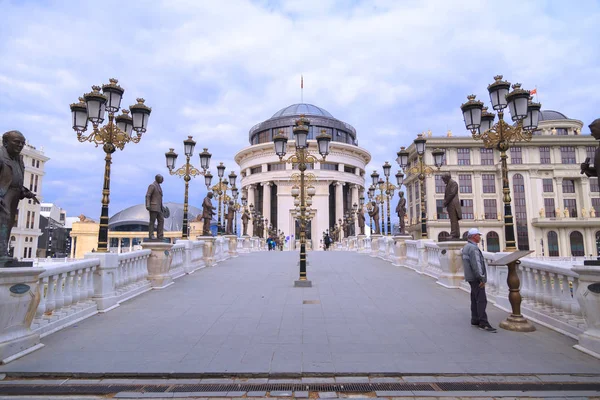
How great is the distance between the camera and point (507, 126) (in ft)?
28.0

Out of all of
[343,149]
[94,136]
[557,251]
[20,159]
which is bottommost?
[557,251]

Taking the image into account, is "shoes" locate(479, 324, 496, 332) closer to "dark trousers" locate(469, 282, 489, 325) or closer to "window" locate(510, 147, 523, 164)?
"dark trousers" locate(469, 282, 489, 325)

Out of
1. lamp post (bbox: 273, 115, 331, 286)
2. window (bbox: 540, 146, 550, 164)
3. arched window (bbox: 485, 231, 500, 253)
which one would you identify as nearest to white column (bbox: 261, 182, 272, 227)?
arched window (bbox: 485, 231, 500, 253)

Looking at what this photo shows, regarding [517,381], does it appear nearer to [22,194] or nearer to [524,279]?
[524,279]

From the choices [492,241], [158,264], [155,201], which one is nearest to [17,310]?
[158,264]

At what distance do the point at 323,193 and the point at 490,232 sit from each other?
92.9 feet

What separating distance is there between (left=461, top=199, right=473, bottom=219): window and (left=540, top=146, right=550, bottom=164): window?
1464cm

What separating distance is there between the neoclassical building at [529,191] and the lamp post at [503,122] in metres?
53.9

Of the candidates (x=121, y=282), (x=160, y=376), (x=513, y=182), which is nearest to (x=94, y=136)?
(x=121, y=282)

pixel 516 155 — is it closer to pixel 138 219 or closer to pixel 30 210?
pixel 30 210

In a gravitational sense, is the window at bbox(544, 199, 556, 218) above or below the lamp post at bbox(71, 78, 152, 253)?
above

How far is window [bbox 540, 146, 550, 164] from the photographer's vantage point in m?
64.2

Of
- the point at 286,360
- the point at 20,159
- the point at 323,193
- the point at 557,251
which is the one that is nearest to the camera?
the point at 286,360

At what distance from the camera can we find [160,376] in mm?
4547
